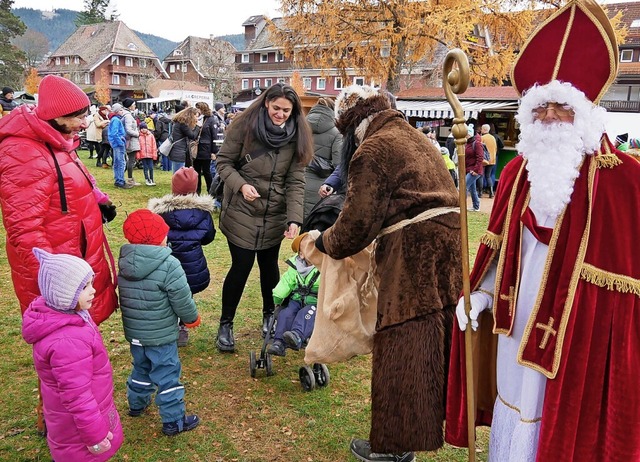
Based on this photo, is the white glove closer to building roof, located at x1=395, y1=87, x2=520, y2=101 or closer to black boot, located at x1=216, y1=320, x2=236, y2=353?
black boot, located at x1=216, y1=320, x2=236, y2=353

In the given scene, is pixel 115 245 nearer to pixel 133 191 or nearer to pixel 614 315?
pixel 133 191

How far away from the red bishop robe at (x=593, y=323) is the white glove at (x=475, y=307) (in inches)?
10.6

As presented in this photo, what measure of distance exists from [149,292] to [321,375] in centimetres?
154

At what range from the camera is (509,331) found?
219cm

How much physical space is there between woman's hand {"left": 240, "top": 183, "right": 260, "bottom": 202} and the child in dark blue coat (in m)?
0.38

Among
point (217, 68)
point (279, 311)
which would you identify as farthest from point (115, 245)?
point (217, 68)

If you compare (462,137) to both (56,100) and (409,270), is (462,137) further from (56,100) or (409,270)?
(56,100)

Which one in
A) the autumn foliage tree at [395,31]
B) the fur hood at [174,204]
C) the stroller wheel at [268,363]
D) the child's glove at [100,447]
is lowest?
the stroller wheel at [268,363]

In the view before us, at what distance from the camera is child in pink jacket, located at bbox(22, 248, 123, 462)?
93.4 inches

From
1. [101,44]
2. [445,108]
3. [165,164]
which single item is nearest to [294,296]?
[165,164]

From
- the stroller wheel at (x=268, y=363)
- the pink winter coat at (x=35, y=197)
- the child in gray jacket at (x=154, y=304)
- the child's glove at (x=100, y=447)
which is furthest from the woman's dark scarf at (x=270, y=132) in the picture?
the child's glove at (x=100, y=447)

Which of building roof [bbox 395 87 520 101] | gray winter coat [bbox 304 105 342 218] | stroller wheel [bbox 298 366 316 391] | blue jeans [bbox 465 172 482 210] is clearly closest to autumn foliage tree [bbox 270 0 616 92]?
building roof [bbox 395 87 520 101]

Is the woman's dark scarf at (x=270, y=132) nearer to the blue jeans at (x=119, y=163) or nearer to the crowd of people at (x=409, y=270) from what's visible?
the crowd of people at (x=409, y=270)

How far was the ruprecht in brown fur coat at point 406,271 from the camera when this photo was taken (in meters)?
2.59
